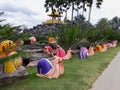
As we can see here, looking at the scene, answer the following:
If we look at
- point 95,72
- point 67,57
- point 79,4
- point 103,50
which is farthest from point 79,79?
point 79,4

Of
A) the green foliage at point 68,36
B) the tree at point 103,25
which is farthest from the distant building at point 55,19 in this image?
the green foliage at point 68,36

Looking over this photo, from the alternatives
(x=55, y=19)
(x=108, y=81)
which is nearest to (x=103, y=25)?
(x=55, y=19)

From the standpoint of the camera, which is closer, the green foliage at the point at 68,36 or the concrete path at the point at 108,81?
the concrete path at the point at 108,81

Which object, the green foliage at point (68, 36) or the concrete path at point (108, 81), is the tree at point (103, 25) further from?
the concrete path at point (108, 81)

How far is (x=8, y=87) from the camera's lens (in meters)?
7.57

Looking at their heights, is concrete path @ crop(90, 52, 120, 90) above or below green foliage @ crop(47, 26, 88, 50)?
below

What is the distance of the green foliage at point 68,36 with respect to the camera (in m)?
15.6

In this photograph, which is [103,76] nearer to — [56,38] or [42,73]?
[42,73]

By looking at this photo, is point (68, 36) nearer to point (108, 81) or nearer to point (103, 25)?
point (108, 81)

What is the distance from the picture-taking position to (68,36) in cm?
1580

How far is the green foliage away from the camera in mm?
15583

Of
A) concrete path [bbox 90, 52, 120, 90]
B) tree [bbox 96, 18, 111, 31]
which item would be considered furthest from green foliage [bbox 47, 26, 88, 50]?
tree [bbox 96, 18, 111, 31]

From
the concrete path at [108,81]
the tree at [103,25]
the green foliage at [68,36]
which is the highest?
the green foliage at [68,36]

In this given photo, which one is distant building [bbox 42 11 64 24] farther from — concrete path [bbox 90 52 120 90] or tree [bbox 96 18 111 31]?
concrete path [bbox 90 52 120 90]
